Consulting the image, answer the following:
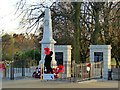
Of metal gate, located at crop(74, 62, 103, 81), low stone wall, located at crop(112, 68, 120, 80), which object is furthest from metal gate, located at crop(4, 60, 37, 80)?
low stone wall, located at crop(112, 68, 120, 80)

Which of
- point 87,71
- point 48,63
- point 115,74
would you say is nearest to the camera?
point 48,63

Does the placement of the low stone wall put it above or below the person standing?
below

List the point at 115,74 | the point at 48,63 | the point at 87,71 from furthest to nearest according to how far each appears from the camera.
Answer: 1. the point at 115,74
2. the point at 87,71
3. the point at 48,63

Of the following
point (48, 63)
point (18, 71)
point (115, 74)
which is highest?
point (48, 63)

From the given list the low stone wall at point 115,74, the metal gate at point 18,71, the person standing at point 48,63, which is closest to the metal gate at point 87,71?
the low stone wall at point 115,74

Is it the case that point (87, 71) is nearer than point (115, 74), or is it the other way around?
point (87, 71)

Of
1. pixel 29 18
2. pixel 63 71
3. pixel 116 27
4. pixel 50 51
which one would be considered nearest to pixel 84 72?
pixel 63 71

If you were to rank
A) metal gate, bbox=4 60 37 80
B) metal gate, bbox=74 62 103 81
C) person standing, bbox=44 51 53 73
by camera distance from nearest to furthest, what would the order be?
person standing, bbox=44 51 53 73
metal gate, bbox=74 62 103 81
metal gate, bbox=4 60 37 80

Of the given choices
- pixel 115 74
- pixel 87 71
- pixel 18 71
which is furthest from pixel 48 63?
pixel 115 74

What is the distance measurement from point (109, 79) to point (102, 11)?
970 centimetres

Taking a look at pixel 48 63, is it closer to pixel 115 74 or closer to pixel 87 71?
pixel 87 71

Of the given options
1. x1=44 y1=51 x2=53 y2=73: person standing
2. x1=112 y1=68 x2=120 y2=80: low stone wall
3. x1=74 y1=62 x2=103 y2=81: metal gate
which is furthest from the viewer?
x1=112 y1=68 x2=120 y2=80: low stone wall

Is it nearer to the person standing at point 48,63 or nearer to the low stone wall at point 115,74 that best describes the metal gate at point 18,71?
the person standing at point 48,63

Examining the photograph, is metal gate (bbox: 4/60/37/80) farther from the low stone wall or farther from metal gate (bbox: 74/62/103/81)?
the low stone wall
